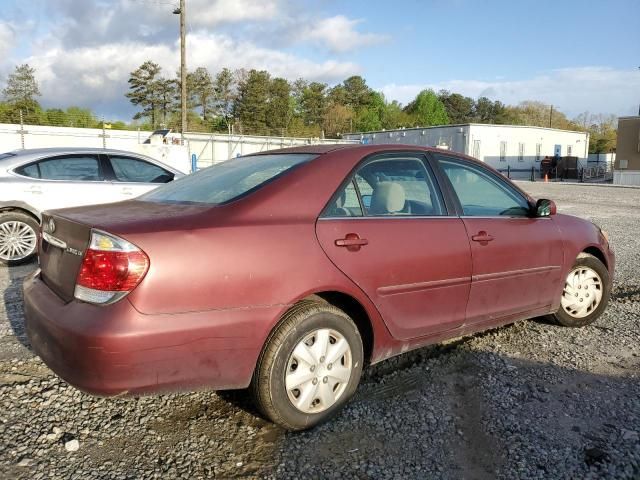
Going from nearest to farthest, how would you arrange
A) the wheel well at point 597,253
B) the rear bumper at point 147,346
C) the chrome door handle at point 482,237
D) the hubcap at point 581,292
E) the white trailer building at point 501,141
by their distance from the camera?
the rear bumper at point 147,346, the chrome door handle at point 482,237, the hubcap at point 581,292, the wheel well at point 597,253, the white trailer building at point 501,141

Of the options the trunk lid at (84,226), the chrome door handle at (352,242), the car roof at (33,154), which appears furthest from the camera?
the car roof at (33,154)

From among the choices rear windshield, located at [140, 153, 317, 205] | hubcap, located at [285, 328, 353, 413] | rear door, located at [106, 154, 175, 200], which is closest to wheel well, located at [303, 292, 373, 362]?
hubcap, located at [285, 328, 353, 413]

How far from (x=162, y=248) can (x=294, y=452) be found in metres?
1.26

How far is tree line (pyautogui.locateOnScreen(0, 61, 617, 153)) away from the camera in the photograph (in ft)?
172

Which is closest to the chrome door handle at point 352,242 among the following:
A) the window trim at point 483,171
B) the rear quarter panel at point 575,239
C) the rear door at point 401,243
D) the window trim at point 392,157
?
the rear door at point 401,243

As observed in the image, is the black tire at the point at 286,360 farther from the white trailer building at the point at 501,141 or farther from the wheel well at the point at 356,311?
the white trailer building at the point at 501,141

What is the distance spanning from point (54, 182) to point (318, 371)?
5617 millimetres

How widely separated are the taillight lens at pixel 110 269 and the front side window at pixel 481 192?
7.44 feet

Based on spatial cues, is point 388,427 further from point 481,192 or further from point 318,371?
point 481,192

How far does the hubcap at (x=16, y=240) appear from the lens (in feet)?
22.1

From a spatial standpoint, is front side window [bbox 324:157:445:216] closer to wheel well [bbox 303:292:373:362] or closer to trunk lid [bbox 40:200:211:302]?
wheel well [bbox 303:292:373:362]

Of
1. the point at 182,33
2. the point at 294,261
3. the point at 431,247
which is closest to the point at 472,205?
the point at 431,247

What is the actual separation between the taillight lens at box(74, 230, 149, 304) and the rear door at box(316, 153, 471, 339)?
0.98 m

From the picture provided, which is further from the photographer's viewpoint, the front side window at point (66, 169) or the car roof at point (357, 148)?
the front side window at point (66, 169)
